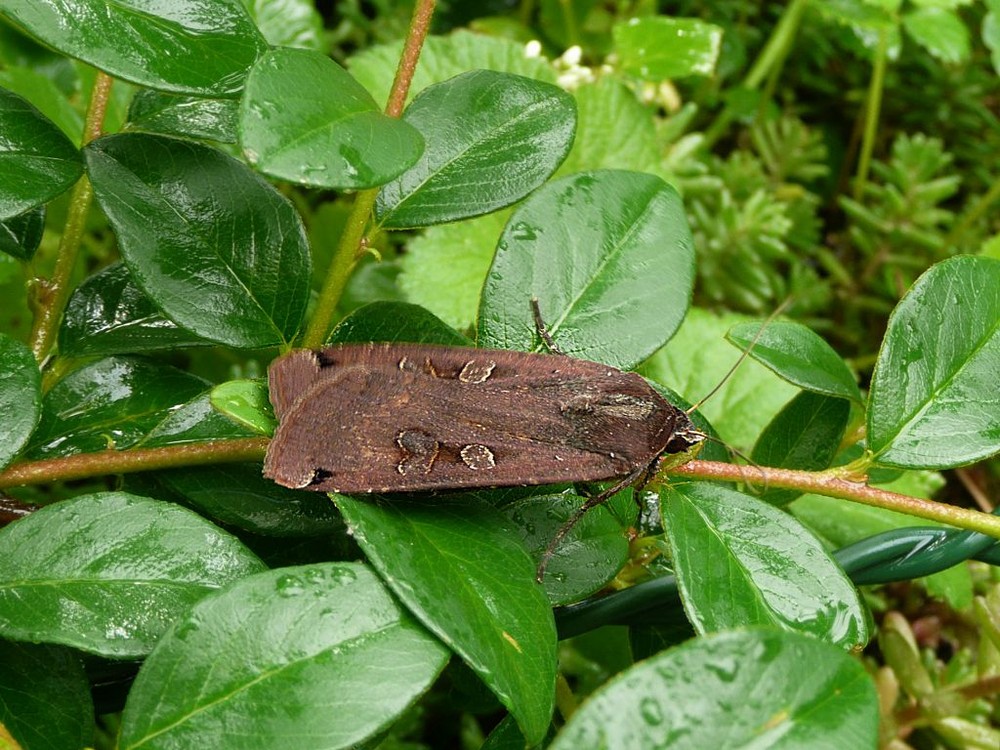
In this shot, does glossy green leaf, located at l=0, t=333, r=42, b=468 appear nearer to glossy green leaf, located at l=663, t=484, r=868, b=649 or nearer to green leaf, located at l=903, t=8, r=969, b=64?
glossy green leaf, located at l=663, t=484, r=868, b=649

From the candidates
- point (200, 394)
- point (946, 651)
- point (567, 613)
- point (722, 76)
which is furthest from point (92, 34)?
point (722, 76)

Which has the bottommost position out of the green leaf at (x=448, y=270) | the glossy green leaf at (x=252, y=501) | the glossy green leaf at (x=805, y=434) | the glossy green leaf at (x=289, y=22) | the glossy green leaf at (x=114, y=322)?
the green leaf at (x=448, y=270)

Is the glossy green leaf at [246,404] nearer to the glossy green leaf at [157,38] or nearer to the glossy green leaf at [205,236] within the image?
the glossy green leaf at [205,236]

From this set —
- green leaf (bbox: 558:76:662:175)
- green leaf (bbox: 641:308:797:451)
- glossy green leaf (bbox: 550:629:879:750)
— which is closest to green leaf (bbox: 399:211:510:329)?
green leaf (bbox: 558:76:662:175)

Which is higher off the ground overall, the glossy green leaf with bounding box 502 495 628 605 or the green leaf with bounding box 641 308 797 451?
the glossy green leaf with bounding box 502 495 628 605

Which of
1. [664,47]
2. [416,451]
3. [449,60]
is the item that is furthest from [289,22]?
[416,451]

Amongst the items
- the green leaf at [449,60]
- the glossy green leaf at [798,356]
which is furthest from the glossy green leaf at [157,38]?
the green leaf at [449,60]

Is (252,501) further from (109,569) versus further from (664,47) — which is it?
(664,47)
